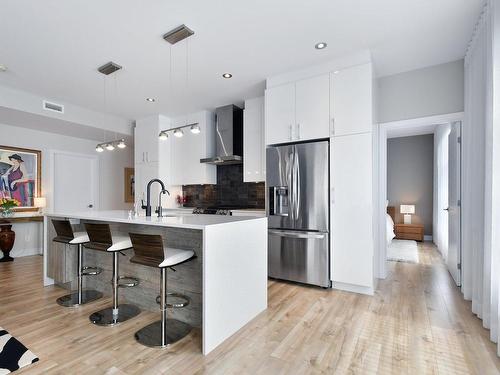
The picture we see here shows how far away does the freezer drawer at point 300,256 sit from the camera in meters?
3.24

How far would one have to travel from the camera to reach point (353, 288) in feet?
10.3

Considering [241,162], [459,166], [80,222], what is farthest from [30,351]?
[459,166]

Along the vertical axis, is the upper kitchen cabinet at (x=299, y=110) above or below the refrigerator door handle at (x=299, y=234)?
above

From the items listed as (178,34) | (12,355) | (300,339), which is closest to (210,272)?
(300,339)

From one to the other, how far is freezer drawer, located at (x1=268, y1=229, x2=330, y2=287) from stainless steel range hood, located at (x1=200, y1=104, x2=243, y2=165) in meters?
1.75

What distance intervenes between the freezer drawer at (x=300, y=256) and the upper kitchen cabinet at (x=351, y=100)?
1.30m

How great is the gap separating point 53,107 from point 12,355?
3.91m

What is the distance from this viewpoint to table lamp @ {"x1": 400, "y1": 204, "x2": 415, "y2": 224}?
20.9 ft

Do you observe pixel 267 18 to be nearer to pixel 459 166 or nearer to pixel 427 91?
pixel 427 91

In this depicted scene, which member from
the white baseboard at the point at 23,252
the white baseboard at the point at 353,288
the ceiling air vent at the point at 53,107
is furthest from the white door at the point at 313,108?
the white baseboard at the point at 23,252

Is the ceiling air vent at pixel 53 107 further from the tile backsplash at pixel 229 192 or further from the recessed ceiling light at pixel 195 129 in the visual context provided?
the recessed ceiling light at pixel 195 129

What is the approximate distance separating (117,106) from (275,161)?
317 centimetres

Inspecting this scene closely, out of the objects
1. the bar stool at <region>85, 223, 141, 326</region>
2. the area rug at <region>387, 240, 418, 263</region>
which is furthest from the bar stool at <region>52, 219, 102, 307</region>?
the area rug at <region>387, 240, 418, 263</region>

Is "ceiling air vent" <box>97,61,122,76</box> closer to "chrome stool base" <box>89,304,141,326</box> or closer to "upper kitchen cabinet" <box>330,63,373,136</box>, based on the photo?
"upper kitchen cabinet" <box>330,63,373,136</box>
